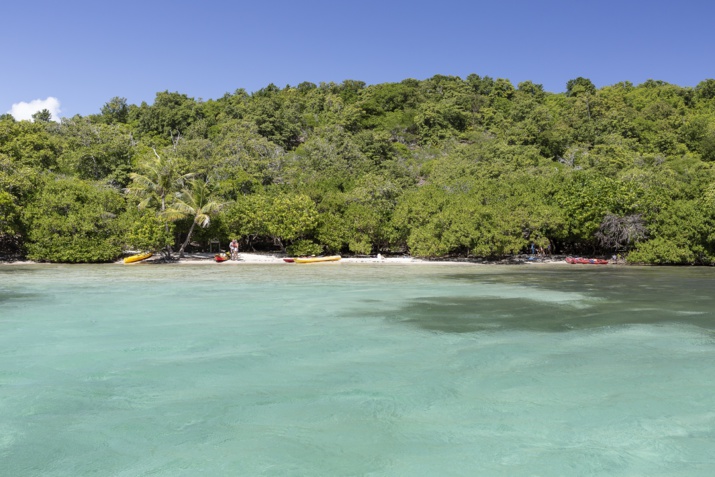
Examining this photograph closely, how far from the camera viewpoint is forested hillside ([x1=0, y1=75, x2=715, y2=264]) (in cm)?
2805

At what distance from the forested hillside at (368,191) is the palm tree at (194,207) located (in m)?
0.08

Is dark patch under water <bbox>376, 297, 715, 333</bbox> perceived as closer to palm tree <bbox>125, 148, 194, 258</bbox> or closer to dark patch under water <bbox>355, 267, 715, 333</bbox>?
dark patch under water <bbox>355, 267, 715, 333</bbox>

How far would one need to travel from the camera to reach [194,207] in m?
29.5

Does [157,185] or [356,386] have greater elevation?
[157,185]

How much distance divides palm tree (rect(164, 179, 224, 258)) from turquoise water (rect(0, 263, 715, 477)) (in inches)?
487

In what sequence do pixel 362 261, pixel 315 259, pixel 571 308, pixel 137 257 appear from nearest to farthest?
pixel 571 308, pixel 137 257, pixel 315 259, pixel 362 261

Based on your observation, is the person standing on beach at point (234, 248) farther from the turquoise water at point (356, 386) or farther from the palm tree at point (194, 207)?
the turquoise water at point (356, 386)

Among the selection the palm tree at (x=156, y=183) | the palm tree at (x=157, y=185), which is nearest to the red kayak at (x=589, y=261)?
the palm tree at (x=157, y=185)

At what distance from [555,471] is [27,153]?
38.8m

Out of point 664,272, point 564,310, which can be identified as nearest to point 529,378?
point 564,310

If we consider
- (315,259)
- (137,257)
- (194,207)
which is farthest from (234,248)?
(137,257)

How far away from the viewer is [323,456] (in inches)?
217

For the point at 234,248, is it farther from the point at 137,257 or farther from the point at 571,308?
the point at 571,308

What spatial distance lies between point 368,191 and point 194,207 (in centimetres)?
1032
